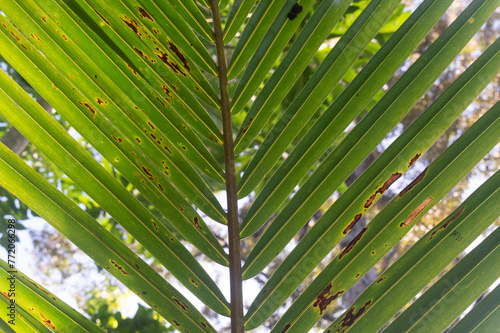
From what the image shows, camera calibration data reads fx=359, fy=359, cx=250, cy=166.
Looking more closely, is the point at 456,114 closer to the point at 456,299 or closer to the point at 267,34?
the point at 456,299

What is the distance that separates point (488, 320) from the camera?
53 centimetres

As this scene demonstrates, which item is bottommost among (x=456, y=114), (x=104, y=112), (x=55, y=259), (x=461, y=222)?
(x=461, y=222)

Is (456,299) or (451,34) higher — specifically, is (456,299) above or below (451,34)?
below

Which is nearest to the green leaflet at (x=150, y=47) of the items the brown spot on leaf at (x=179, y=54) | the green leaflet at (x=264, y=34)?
the brown spot on leaf at (x=179, y=54)

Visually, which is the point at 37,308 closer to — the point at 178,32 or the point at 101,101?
the point at 101,101

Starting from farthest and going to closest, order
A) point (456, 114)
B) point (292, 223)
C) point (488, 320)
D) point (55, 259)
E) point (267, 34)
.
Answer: point (55, 259)
point (267, 34)
point (292, 223)
point (456, 114)
point (488, 320)

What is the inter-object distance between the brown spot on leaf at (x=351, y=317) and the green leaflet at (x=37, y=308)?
438 mm

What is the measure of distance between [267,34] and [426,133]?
45 cm

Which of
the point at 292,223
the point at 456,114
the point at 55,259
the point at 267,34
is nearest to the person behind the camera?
the point at 456,114

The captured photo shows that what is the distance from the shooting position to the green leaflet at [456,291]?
0.56m

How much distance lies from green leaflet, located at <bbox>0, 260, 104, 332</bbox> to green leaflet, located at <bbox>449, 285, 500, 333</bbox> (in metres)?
0.61

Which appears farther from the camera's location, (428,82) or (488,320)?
(428,82)

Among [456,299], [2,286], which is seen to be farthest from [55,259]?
[456,299]

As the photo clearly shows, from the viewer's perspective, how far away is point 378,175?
27.9 inches
